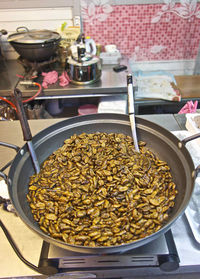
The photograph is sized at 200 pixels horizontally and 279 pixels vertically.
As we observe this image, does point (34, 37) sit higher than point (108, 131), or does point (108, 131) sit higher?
point (34, 37)

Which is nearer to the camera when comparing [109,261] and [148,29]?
[109,261]

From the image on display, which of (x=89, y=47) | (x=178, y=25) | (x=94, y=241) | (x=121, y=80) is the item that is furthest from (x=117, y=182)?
(x=178, y=25)

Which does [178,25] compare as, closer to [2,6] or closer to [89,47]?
[89,47]

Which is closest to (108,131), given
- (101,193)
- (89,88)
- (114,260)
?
(101,193)

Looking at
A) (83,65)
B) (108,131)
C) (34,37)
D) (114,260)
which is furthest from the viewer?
(34,37)

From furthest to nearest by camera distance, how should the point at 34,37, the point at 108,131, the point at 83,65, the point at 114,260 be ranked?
the point at 34,37 → the point at 83,65 → the point at 108,131 → the point at 114,260

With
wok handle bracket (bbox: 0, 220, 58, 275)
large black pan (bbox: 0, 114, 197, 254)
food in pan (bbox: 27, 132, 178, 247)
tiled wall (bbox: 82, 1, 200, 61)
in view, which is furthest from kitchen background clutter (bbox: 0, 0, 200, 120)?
wok handle bracket (bbox: 0, 220, 58, 275)

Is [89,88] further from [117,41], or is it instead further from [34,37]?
[117,41]
